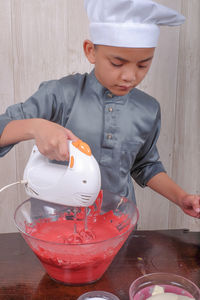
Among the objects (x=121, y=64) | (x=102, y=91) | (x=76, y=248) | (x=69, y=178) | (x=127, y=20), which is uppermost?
(x=127, y=20)

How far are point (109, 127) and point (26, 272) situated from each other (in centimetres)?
50

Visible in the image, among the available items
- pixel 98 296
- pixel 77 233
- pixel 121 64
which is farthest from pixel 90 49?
pixel 98 296

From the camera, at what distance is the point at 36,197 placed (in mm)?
848

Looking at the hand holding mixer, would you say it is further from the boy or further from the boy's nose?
the boy's nose

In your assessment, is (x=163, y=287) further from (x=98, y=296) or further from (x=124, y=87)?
(x=124, y=87)

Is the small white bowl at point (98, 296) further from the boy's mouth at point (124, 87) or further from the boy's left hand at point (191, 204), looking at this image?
the boy's mouth at point (124, 87)

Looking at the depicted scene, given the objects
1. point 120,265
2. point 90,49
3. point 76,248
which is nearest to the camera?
point 76,248

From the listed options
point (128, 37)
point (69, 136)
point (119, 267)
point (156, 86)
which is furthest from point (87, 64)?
point (119, 267)

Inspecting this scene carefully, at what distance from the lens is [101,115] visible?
1.11 meters

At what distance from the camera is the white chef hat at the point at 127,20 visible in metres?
0.86

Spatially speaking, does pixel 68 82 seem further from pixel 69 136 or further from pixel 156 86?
pixel 156 86

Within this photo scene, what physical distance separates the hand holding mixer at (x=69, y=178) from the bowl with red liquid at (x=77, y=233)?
3.1 inches

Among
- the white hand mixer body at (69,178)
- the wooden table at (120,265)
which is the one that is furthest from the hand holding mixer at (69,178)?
the wooden table at (120,265)

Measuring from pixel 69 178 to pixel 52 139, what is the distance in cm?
10
